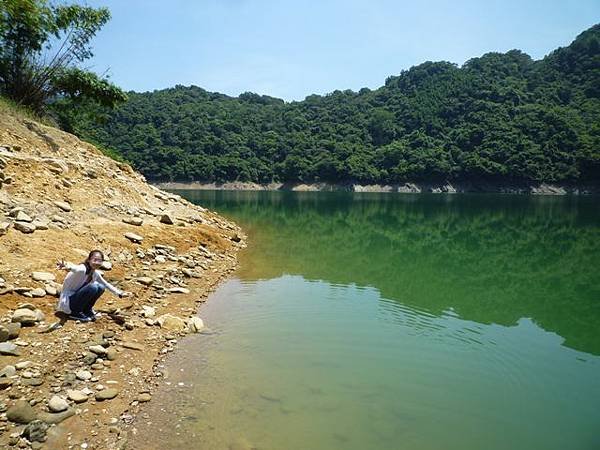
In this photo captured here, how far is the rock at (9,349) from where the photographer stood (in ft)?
24.3

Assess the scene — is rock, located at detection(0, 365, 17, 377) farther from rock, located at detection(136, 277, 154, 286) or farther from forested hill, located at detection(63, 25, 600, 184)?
forested hill, located at detection(63, 25, 600, 184)

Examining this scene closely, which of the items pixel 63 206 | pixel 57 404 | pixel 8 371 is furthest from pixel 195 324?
pixel 63 206

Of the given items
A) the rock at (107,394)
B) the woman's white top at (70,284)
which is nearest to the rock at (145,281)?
the woman's white top at (70,284)

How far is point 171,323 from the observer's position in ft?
34.8

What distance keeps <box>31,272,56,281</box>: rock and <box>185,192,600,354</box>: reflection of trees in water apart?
752 centimetres

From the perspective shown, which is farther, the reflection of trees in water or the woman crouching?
the reflection of trees in water

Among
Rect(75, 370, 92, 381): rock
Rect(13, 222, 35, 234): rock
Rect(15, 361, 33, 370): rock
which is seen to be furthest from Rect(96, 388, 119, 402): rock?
Rect(13, 222, 35, 234): rock

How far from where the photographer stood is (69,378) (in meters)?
7.30

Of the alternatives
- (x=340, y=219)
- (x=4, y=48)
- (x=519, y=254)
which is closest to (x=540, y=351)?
(x=519, y=254)

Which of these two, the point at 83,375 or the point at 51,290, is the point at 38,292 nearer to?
the point at 51,290

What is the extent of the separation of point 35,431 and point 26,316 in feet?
10.8

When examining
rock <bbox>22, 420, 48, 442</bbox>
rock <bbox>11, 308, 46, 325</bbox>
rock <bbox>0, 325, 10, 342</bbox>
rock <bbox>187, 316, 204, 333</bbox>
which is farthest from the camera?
rock <bbox>187, 316, 204, 333</bbox>

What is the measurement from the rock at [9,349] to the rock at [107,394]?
5.35 feet

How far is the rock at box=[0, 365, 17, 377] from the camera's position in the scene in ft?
22.5
